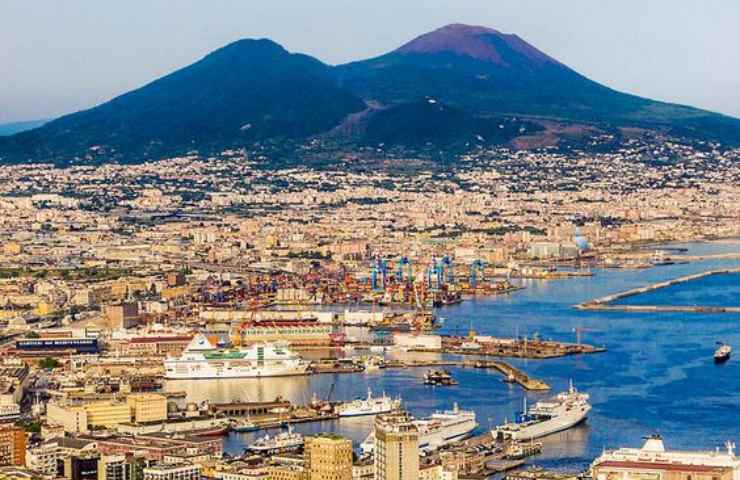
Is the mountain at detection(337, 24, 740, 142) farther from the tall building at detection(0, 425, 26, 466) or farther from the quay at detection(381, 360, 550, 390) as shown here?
the tall building at detection(0, 425, 26, 466)

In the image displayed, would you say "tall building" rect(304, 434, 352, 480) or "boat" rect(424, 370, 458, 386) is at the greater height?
"tall building" rect(304, 434, 352, 480)

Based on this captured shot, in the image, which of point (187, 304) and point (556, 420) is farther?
point (187, 304)


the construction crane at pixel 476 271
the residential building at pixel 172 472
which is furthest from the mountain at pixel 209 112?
the residential building at pixel 172 472

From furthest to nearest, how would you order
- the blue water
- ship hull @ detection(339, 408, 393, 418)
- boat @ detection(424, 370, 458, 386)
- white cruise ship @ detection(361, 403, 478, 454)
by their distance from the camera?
1. the blue water
2. boat @ detection(424, 370, 458, 386)
3. ship hull @ detection(339, 408, 393, 418)
4. white cruise ship @ detection(361, 403, 478, 454)

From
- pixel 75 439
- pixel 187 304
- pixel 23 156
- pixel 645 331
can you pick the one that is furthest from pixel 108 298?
pixel 23 156

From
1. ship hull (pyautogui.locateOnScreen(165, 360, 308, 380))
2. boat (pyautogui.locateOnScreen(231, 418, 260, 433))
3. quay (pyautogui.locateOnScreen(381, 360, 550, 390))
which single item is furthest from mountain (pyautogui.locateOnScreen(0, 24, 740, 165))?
boat (pyautogui.locateOnScreen(231, 418, 260, 433))

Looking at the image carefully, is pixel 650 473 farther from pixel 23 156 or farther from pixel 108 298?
pixel 23 156

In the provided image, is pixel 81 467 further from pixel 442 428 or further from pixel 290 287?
pixel 290 287

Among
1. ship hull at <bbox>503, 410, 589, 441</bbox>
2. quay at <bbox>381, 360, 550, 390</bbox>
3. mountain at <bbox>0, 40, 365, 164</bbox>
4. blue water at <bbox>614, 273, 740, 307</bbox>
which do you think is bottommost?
blue water at <bbox>614, 273, 740, 307</bbox>
